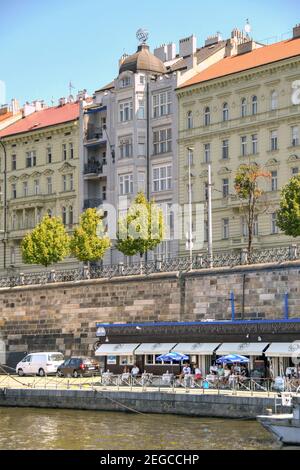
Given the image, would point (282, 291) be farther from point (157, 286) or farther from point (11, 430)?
point (11, 430)

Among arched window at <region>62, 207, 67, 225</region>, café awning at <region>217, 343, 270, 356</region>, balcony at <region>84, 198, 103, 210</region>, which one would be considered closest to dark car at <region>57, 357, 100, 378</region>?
café awning at <region>217, 343, 270, 356</region>

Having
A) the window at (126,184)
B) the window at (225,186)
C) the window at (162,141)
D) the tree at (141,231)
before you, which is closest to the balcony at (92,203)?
the window at (126,184)

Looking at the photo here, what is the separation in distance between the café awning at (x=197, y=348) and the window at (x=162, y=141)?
98.5ft

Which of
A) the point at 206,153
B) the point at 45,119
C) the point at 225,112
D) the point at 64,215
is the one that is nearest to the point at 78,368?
the point at 206,153

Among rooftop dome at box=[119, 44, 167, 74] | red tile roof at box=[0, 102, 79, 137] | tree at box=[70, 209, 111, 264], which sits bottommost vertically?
tree at box=[70, 209, 111, 264]

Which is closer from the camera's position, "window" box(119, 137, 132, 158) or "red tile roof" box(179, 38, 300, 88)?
"red tile roof" box(179, 38, 300, 88)

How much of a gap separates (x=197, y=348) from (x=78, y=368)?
8978 millimetres

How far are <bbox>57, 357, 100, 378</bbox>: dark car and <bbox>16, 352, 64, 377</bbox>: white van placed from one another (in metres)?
2.12

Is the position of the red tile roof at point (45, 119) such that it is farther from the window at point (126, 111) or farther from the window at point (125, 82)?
the window at point (125, 82)

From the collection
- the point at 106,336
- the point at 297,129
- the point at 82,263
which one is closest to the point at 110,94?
the point at 82,263

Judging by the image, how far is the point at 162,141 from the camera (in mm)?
82438

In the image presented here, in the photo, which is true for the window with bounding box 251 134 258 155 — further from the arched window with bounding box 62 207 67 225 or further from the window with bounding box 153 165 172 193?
the arched window with bounding box 62 207 67 225

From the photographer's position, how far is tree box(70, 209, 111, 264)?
76.6 meters
